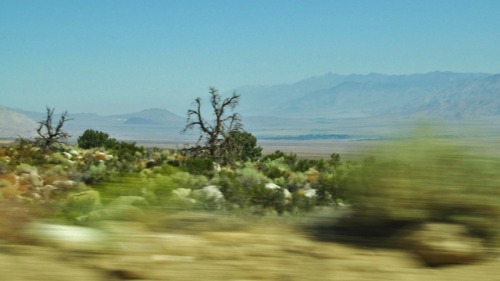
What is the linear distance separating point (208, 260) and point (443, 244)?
170 centimetres

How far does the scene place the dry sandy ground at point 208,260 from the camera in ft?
16.2

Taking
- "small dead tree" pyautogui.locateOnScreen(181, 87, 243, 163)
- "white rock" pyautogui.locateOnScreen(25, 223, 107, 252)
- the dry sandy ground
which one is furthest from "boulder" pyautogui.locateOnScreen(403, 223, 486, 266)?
"small dead tree" pyautogui.locateOnScreen(181, 87, 243, 163)

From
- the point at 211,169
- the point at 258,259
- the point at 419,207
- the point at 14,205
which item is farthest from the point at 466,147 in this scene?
the point at 211,169

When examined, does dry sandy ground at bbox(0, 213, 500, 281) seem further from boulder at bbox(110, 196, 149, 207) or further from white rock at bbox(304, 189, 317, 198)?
white rock at bbox(304, 189, 317, 198)

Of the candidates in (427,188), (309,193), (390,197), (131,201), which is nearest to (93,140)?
(309,193)

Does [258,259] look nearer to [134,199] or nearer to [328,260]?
[328,260]

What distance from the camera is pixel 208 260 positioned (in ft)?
17.4

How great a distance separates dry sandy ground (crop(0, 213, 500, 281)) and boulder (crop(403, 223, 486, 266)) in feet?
0.21

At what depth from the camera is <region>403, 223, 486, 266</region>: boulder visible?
5.32 m

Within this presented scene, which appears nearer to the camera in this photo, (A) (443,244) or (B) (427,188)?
(A) (443,244)

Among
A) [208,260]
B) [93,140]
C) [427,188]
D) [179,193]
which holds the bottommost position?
[208,260]

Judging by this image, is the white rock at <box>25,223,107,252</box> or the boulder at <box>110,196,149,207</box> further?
the boulder at <box>110,196,149,207</box>

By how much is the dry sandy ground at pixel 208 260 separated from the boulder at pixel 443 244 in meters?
0.07

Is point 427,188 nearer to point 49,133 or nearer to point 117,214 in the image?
point 117,214
